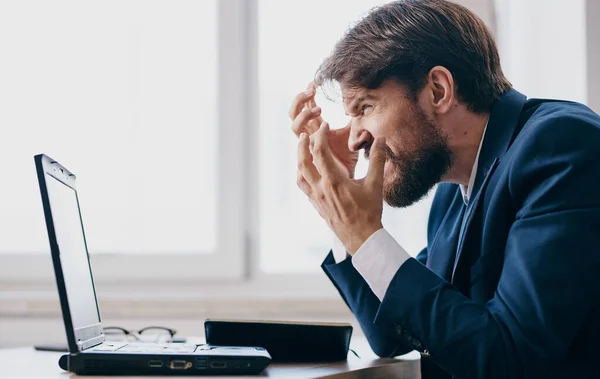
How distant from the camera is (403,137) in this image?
1355 mm

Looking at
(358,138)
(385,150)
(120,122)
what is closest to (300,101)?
(358,138)

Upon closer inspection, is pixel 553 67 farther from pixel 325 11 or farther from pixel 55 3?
pixel 55 3

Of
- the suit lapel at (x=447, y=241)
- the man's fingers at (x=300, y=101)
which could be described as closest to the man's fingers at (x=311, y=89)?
the man's fingers at (x=300, y=101)

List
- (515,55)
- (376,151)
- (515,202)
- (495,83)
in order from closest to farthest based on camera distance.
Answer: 1. (515,202)
2. (376,151)
3. (495,83)
4. (515,55)

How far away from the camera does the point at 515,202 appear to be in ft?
3.50

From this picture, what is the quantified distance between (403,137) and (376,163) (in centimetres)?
16

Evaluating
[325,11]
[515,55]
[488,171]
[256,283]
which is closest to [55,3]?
[325,11]

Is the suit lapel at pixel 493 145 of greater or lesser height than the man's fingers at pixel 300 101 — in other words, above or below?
below

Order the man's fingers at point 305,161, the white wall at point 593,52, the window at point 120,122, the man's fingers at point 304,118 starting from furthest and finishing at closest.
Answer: the window at point 120,122, the white wall at point 593,52, the man's fingers at point 304,118, the man's fingers at point 305,161

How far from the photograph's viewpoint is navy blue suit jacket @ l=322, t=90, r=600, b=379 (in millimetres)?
944

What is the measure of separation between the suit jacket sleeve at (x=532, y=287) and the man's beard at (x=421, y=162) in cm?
29

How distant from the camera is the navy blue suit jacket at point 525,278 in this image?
0.94 meters

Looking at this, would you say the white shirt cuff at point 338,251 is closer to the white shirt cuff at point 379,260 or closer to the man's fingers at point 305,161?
the man's fingers at point 305,161

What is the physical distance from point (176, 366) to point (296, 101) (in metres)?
0.81
